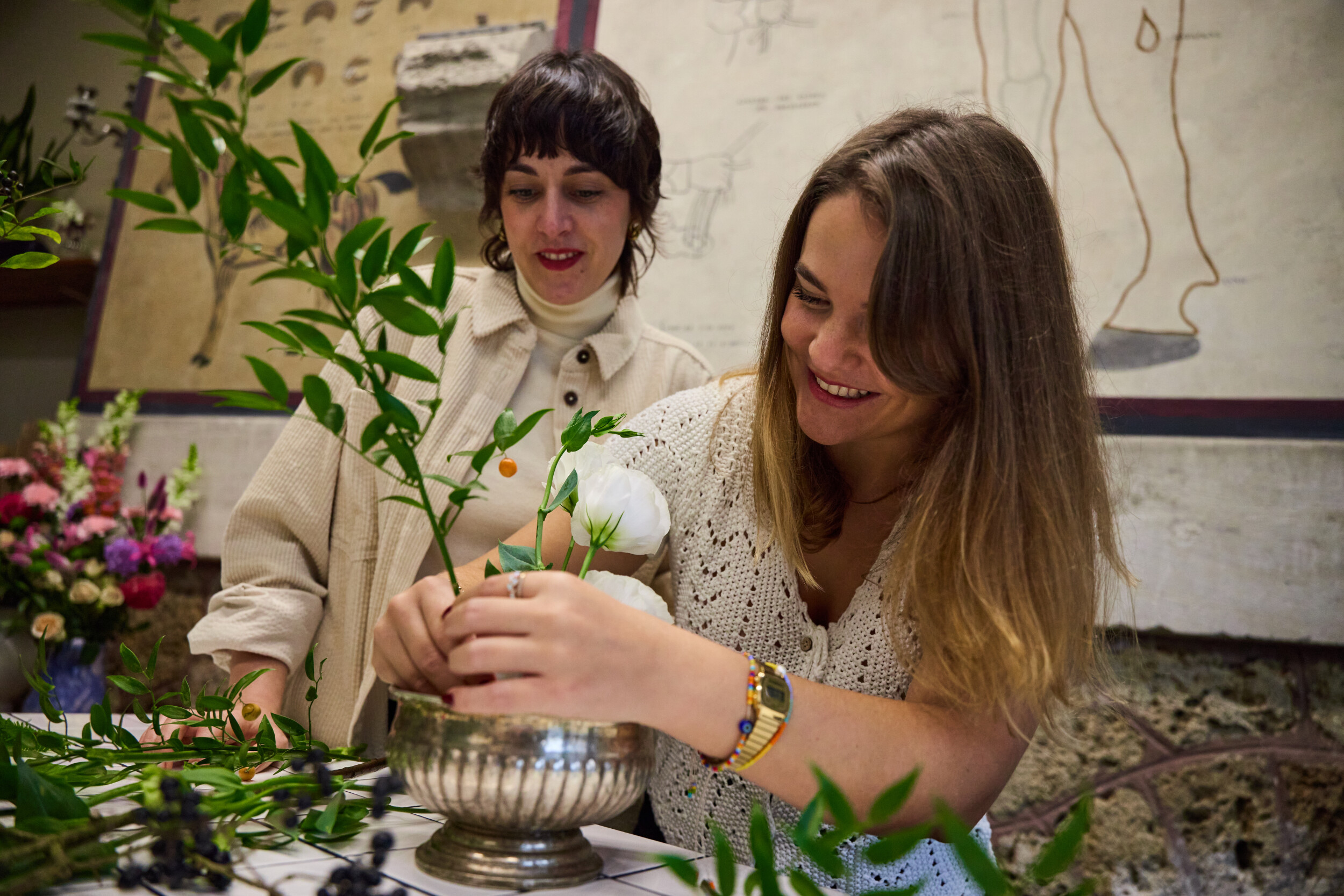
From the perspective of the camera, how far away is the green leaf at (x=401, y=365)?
52 centimetres

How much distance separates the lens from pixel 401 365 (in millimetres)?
522

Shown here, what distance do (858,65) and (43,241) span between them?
2.27 m

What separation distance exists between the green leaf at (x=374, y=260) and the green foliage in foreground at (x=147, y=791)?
29cm

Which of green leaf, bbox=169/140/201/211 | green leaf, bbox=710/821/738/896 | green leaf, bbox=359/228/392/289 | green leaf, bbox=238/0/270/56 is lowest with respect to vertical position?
green leaf, bbox=710/821/738/896

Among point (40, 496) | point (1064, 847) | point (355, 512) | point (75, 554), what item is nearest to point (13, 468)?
point (40, 496)

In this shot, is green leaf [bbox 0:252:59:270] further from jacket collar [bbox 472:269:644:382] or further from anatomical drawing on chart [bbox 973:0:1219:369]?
anatomical drawing on chart [bbox 973:0:1219:369]

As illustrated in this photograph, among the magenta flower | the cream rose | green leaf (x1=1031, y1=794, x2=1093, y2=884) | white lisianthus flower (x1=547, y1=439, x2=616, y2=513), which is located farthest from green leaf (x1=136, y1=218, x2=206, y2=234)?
the magenta flower

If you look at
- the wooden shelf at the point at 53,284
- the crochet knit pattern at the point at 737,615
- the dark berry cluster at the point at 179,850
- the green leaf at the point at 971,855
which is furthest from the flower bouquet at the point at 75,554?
the green leaf at the point at 971,855

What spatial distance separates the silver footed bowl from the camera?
546 mm

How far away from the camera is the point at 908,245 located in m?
0.82

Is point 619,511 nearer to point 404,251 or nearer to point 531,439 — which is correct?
point 404,251

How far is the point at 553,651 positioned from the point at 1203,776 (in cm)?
138

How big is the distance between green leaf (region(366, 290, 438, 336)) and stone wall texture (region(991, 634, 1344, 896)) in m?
1.36

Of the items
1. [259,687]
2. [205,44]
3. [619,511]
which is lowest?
[259,687]
